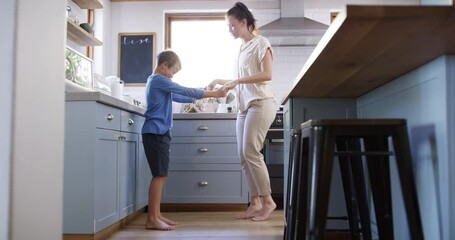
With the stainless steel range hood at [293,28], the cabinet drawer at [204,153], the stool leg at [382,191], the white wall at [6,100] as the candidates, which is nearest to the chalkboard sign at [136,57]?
the cabinet drawer at [204,153]

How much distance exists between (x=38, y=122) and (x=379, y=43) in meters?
1.35

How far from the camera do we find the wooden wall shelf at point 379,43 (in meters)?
1.05

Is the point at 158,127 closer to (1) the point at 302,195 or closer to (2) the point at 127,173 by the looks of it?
(2) the point at 127,173

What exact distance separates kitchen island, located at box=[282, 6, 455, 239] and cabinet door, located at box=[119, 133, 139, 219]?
1446mm

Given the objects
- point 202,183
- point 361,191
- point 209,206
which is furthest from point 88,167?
point 209,206

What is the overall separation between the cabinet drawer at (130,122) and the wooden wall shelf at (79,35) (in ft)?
2.59

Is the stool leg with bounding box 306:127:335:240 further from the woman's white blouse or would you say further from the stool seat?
the woman's white blouse

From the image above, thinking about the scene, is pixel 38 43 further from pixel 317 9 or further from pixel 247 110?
pixel 317 9

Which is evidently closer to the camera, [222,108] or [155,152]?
[155,152]

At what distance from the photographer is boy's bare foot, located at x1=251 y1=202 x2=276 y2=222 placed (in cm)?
314

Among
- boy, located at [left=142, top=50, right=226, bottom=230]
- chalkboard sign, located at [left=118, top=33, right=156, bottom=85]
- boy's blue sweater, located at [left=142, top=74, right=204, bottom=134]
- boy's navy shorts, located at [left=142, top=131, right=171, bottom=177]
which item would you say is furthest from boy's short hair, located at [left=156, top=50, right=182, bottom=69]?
chalkboard sign, located at [left=118, top=33, right=156, bottom=85]

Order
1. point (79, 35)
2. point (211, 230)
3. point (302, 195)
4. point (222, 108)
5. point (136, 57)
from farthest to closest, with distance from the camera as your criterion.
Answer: point (136, 57)
point (222, 108)
point (79, 35)
point (211, 230)
point (302, 195)

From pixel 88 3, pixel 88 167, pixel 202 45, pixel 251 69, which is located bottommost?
pixel 88 167

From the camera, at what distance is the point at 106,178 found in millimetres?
2600
